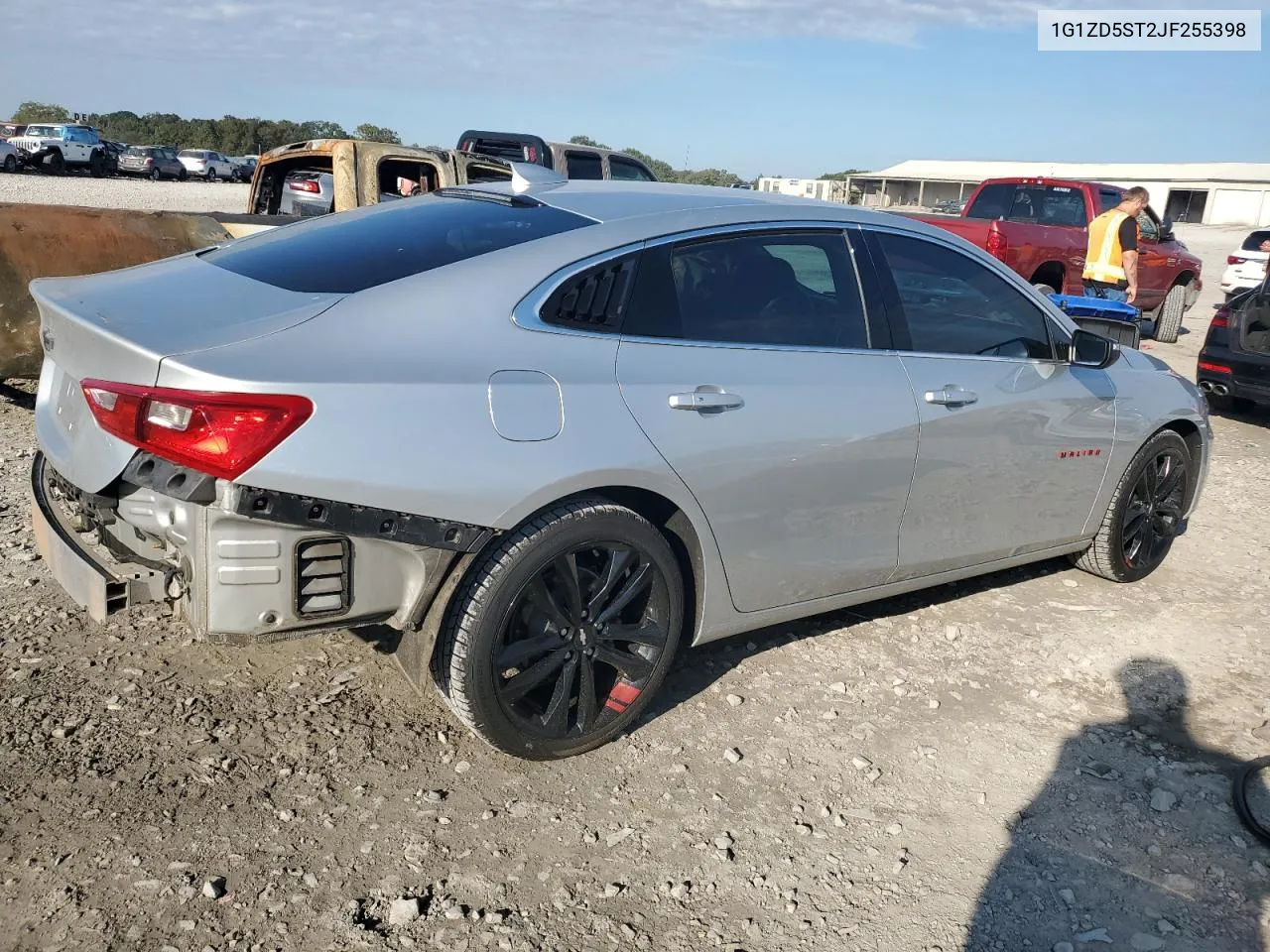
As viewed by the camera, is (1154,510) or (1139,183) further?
(1139,183)

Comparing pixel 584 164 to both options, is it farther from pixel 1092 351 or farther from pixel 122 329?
pixel 122 329

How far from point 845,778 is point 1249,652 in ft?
7.29

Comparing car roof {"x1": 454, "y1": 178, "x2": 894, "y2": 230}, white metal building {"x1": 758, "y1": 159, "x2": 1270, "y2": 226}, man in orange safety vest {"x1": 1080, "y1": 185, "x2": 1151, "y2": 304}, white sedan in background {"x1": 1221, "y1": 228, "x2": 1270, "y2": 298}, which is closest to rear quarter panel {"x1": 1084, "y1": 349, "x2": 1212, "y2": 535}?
car roof {"x1": 454, "y1": 178, "x2": 894, "y2": 230}

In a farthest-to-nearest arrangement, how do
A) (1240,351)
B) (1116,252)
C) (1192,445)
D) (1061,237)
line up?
(1061,237)
(1116,252)
(1240,351)
(1192,445)

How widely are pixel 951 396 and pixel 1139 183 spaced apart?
48903 millimetres

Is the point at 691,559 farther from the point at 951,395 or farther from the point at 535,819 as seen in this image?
the point at 951,395

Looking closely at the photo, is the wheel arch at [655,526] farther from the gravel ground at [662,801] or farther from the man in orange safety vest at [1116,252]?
the man in orange safety vest at [1116,252]

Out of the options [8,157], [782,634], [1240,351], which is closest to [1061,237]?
[1240,351]

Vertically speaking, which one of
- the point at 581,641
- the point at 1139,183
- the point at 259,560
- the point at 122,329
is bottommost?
the point at 581,641

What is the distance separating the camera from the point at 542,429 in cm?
289

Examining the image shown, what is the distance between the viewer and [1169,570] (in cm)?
545

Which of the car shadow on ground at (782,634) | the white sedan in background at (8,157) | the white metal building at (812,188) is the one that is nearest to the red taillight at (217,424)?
the car shadow on ground at (782,634)

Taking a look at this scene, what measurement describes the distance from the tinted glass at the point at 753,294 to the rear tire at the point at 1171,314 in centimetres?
1252

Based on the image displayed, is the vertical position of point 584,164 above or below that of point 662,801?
above
